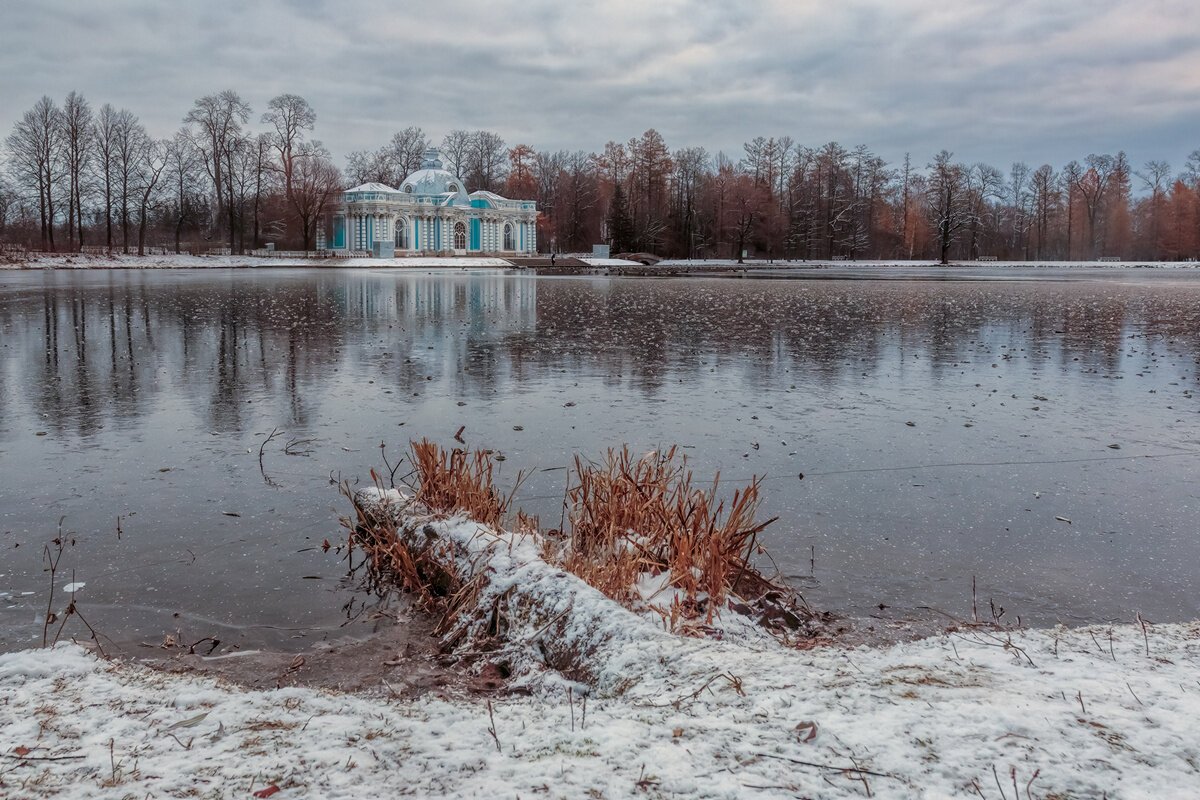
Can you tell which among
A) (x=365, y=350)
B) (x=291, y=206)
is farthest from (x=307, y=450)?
(x=291, y=206)

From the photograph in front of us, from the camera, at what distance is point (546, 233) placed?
94.4m

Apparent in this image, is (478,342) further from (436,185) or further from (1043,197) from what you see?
(1043,197)

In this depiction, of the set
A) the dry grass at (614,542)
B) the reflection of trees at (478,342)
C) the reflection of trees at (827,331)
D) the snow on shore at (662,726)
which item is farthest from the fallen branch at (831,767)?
the reflection of trees at (827,331)

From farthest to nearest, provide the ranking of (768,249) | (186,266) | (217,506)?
1. (768,249)
2. (186,266)
3. (217,506)

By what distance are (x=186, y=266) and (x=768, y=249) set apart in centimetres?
5731

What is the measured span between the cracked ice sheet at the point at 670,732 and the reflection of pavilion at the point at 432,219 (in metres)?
70.7

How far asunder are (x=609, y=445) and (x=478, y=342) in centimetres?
779

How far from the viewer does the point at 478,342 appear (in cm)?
1432

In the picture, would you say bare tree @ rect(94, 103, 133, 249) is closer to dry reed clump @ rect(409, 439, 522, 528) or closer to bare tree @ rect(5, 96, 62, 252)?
bare tree @ rect(5, 96, 62, 252)

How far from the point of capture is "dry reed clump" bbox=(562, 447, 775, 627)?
3.90 metres

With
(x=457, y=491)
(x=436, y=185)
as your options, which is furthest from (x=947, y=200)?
(x=457, y=491)

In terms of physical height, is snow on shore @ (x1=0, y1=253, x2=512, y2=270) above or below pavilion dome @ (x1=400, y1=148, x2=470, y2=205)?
below

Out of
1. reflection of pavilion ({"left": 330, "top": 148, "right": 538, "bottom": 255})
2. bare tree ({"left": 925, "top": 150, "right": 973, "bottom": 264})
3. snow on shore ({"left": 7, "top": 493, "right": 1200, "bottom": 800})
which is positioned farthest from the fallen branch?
bare tree ({"left": 925, "top": 150, "right": 973, "bottom": 264})

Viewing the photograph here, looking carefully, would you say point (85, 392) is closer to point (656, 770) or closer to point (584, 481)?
point (584, 481)
